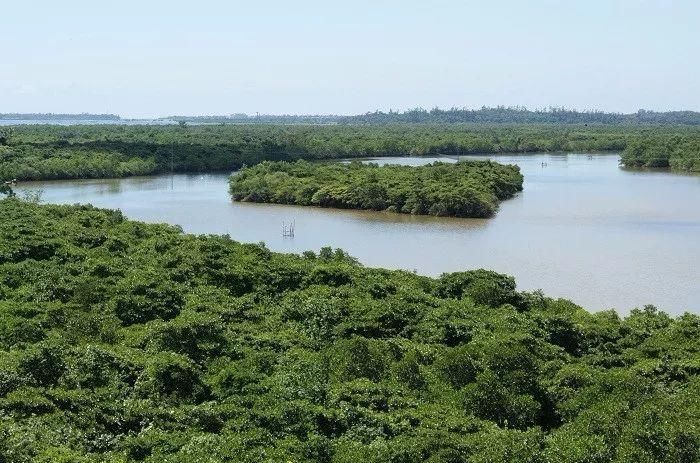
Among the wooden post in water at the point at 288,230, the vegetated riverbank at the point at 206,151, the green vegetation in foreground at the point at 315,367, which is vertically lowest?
the wooden post in water at the point at 288,230

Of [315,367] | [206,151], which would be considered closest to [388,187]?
[206,151]

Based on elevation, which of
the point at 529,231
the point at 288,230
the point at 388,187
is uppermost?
the point at 388,187

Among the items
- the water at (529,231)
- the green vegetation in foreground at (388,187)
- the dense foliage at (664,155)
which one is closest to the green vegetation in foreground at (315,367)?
the water at (529,231)

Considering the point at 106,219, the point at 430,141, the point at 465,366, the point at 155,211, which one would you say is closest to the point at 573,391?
the point at 465,366

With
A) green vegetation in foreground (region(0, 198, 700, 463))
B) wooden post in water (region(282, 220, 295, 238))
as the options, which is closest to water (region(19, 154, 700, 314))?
wooden post in water (region(282, 220, 295, 238))

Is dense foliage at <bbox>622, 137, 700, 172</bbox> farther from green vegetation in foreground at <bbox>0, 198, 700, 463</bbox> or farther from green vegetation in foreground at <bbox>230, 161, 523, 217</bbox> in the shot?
green vegetation in foreground at <bbox>0, 198, 700, 463</bbox>

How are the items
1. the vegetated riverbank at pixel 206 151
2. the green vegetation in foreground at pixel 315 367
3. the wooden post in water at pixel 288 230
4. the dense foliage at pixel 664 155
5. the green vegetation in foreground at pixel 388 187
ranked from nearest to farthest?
the green vegetation in foreground at pixel 315 367
the wooden post in water at pixel 288 230
the green vegetation in foreground at pixel 388 187
the vegetated riverbank at pixel 206 151
the dense foliage at pixel 664 155

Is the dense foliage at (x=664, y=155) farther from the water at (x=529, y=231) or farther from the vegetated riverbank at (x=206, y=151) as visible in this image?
the water at (x=529, y=231)

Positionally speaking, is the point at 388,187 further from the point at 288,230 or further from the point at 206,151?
the point at 206,151
